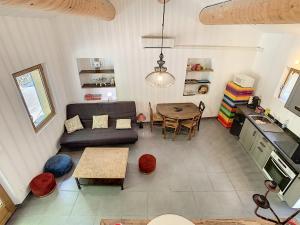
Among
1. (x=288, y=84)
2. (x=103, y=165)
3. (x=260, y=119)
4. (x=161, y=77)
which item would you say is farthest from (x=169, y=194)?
(x=288, y=84)

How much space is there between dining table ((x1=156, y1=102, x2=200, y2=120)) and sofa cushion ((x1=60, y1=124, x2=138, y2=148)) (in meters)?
1.08

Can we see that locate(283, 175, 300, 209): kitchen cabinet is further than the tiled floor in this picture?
No

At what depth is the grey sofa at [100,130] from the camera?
4.34 m

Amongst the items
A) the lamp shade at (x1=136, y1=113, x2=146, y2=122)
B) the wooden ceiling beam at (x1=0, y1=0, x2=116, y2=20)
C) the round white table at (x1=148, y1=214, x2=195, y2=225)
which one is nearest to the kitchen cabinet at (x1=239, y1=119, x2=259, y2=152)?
the lamp shade at (x1=136, y1=113, x2=146, y2=122)

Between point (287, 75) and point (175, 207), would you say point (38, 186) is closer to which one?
point (175, 207)

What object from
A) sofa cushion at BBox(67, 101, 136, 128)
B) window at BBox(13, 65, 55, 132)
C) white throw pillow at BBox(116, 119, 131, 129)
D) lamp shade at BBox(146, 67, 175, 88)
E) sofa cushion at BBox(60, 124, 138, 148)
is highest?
lamp shade at BBox(146, 67, 175, 88)

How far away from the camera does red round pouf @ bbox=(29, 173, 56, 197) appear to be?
3242mm

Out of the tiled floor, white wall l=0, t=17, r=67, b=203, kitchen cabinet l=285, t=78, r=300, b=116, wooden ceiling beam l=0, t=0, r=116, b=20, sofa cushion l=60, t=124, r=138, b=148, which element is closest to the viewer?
wooden ceiling beam l=0, t=0, r=116, b=20

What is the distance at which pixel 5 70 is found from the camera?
2.74m

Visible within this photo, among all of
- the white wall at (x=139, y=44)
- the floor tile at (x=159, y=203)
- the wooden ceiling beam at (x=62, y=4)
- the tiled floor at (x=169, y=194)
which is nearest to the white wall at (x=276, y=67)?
the white wall at (x=139, y=44)

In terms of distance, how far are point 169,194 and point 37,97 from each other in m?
3.56

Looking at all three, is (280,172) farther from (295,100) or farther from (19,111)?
(19,111)

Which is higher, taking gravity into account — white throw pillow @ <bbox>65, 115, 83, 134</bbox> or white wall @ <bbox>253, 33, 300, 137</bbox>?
white wall @ <bbox>253, 33, 300, 137</bbox>

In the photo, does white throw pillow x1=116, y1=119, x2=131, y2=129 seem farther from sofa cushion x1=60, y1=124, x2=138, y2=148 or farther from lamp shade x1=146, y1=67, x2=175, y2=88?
lamp shade x1=146, y1=67, x2=175, y2=88
